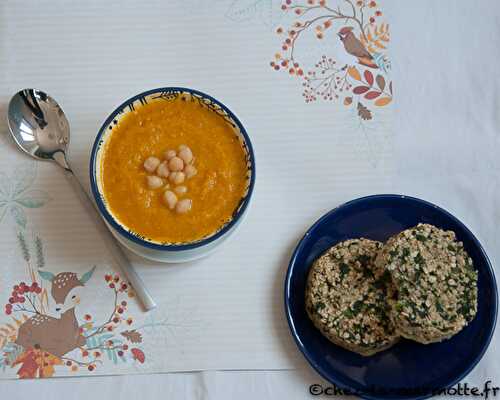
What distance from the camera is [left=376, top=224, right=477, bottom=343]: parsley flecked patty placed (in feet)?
4.98

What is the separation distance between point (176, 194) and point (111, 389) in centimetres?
60

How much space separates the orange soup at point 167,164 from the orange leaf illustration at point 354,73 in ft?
1.57

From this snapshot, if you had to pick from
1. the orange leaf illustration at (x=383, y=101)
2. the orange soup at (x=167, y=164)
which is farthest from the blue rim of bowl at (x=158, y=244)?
the orange leaf illustration at (x=383, y=101)

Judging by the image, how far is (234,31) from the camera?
1.92 metres

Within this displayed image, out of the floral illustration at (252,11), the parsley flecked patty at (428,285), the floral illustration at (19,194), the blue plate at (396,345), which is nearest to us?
the parsley flecked patty at (428,285)

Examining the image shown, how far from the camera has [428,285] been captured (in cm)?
154

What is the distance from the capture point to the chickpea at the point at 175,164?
62.7 inches

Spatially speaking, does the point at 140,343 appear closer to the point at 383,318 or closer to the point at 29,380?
the point at 29,380

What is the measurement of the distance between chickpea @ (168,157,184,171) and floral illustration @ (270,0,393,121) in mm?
502

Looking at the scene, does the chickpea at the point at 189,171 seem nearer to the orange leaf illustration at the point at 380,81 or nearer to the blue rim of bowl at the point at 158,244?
the blue rim of bowl at the point at 158,244

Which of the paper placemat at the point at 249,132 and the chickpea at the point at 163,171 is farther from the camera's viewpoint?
the paper placemat at the point at 249,132

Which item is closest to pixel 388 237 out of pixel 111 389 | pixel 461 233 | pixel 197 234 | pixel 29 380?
pixel 461 233

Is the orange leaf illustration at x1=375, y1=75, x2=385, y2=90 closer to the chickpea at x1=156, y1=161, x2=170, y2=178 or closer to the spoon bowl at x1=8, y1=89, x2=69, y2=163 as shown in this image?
the chickpea at x1=156, y1=161, x2=170, y2=178

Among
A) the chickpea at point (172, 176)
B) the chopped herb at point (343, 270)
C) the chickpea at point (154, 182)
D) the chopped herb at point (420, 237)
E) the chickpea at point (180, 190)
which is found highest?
the chickpea at point (172, 176)
